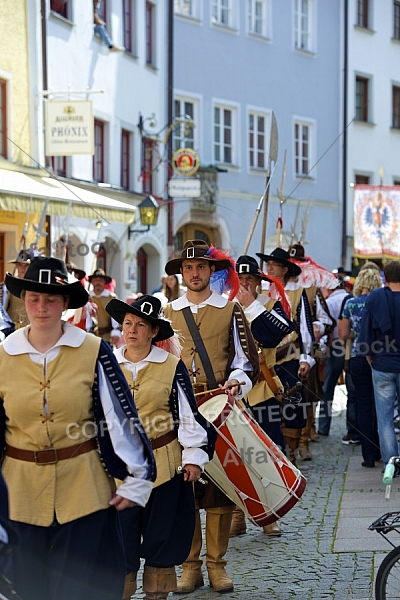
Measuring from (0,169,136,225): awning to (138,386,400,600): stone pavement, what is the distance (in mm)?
5371

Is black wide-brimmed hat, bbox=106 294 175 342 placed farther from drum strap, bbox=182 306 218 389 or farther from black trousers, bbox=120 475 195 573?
drum strap, bbox=182 306 218 389

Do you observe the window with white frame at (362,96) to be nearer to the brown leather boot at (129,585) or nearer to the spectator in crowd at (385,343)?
the spectator in crowd at (385,343)

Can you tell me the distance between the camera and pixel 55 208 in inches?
616

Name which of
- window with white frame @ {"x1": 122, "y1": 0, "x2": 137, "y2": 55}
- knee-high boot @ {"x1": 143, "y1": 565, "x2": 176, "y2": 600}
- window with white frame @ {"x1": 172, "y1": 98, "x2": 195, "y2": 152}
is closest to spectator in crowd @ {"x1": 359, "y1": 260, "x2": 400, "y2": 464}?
knee-high boot @ {"x1": 143, "y1": 565, "x2": 176, "y2": 600}

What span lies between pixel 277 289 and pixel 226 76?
20.1 meters

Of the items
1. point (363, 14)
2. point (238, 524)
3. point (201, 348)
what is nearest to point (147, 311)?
point (201, 348)

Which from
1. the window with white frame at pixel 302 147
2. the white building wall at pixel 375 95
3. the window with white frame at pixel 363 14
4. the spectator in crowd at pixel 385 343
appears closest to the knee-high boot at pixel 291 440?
the spectator in crowd at pixel 385 343

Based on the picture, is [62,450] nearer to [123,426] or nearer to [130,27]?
[123,426]

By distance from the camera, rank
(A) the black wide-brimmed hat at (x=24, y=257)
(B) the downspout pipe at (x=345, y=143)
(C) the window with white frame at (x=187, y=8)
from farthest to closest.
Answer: (B) the downspout pipe at (x=345, y=143), (C) the window with white frame at (x=187, y=8), (A) the black wide-brimmed hat at (x=24, y=257)

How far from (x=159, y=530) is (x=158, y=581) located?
0.81 ft

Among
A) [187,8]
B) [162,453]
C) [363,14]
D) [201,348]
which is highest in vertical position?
[363,14]

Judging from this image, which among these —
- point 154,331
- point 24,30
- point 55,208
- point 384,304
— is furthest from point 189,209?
point 154,331

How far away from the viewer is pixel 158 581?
5816 mm

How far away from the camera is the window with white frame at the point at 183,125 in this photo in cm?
2633
